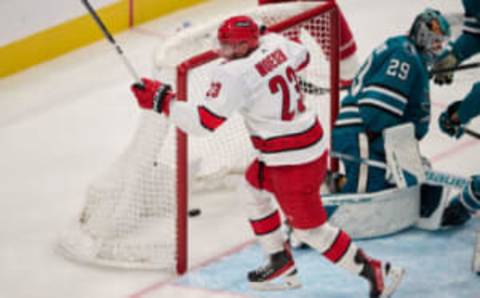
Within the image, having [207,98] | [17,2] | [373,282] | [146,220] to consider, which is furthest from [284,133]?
[17,2]

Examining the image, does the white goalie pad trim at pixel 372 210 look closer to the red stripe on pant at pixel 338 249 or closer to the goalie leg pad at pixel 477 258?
the goalie leg pad at pixel 477 258

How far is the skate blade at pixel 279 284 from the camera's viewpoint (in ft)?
18.3

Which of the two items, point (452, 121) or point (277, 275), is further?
point (452, 121)

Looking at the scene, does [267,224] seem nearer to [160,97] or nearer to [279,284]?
[279,284]

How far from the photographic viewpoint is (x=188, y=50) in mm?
5953

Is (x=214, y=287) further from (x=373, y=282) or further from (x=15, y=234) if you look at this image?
(x=15, y=234)

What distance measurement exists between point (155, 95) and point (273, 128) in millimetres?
425

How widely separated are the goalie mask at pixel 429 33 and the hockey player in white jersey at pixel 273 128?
613mm

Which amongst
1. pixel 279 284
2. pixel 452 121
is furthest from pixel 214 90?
pixel 452 121

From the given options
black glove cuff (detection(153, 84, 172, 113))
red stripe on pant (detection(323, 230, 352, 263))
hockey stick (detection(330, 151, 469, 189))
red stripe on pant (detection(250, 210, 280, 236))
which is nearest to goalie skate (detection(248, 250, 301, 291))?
red stripe on pant (detection(250, 210, 280, 236))

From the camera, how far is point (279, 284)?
18.4ft

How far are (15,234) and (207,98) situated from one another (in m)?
1.52

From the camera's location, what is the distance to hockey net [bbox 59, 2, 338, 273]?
5.79 metres

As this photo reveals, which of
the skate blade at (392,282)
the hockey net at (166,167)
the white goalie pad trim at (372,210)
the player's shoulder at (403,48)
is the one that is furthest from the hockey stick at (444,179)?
the hockey net at (166,167)
